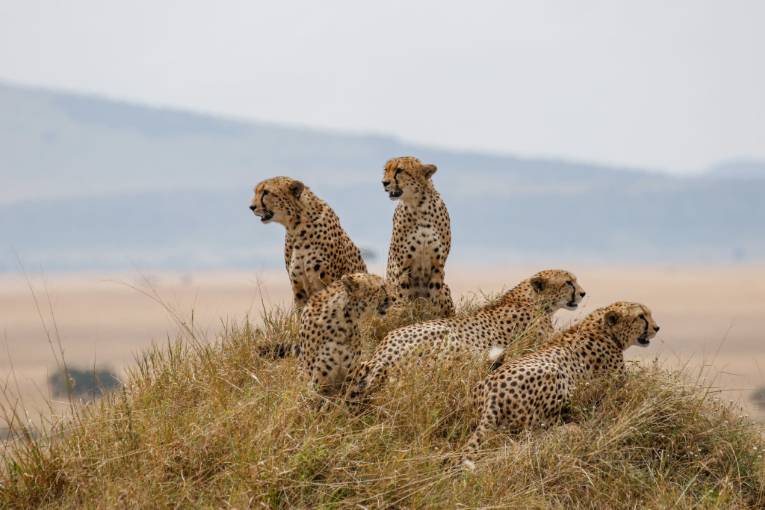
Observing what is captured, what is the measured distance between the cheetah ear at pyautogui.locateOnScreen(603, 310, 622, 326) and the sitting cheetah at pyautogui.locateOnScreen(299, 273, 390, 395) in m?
1.08

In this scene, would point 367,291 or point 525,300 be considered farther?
point 525,300

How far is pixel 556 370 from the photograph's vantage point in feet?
18.8

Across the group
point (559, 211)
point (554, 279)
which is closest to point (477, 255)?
point (559, 211)

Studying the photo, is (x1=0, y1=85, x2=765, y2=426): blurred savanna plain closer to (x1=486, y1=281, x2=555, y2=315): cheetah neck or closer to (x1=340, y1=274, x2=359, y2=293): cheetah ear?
(x1=486, y1=281, x2=555, y2=315): cheetah neck

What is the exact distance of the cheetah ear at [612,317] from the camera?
20.1 feet

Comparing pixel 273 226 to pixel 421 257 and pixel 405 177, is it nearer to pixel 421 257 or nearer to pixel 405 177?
pixel 421 257

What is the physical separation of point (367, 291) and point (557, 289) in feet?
4.33

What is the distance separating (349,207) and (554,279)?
120 meters

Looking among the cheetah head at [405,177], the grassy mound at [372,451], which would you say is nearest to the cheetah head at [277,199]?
the cheetah head at [405,177]

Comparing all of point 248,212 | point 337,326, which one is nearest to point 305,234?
point 337,326

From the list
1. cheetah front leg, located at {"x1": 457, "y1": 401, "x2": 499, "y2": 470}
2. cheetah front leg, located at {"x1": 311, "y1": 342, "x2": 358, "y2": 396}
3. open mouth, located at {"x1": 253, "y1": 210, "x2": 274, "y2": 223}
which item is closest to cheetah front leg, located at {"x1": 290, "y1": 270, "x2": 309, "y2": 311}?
open mouth, located at {"x1": 253, "y1": 210, "x2": 274, "y2": 223}

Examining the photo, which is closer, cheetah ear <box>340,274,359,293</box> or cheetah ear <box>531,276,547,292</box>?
cheetah ear <box>340,274,359,293</box>

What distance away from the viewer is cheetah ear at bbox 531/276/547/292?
6621 mm

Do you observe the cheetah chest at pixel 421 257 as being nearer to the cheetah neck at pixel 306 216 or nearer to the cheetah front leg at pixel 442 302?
the cheetah front leg at pixel 442 302
